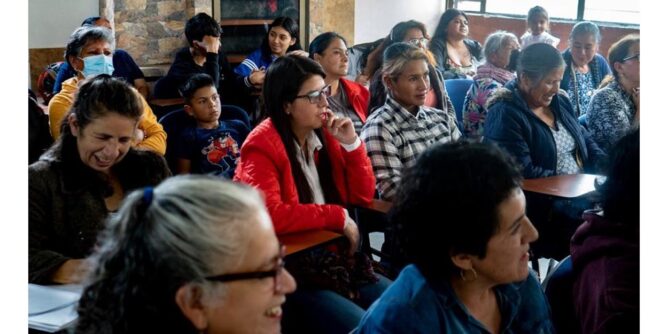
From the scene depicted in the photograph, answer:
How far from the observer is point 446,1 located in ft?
25.4

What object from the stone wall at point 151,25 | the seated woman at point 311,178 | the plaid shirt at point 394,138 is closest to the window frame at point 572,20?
the stone wall at point 151,25

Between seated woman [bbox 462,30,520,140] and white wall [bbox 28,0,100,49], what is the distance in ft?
8.69

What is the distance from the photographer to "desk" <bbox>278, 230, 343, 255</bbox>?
7.61 ft

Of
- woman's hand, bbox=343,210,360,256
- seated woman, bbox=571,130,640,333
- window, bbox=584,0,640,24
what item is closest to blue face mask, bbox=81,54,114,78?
woman's hand, bbox=343,210,360,256

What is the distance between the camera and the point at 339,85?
394cm

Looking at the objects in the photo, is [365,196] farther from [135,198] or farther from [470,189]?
[135,198]

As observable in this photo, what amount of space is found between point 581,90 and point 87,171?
12.2 feet

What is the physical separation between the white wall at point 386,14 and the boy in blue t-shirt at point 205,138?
12.1 ft

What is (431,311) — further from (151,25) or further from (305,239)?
(151,25)

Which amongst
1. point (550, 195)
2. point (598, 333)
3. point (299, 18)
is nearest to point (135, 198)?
point (598, 333)

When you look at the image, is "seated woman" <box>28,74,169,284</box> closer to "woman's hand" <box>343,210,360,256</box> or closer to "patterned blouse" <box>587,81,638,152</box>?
"woman's hand" <box>343,210,360,256</box>

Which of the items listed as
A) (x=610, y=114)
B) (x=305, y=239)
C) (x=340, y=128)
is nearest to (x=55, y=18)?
(x=340, y=128)

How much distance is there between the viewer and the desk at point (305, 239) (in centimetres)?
232
